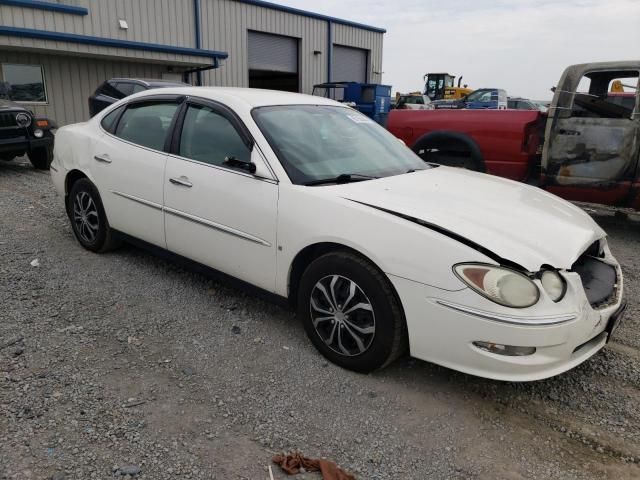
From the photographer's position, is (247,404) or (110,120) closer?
(247,404)

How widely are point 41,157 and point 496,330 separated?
9586 millimetres

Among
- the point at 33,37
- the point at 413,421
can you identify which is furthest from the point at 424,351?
the point at 33,37

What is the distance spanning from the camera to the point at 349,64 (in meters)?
26.2

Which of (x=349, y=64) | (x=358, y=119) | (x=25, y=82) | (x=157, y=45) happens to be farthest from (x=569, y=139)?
(x=349, y=64)

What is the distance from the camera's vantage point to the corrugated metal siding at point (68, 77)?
15070 millimetres

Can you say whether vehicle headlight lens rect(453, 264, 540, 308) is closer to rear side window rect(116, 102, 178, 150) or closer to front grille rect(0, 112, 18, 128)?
rear side window rect(116, 102, 178, 150)

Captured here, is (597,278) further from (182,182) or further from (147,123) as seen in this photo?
(147,123)

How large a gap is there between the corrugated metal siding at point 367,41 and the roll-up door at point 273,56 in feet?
8.83

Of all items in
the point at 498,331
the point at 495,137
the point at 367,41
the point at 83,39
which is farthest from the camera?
the point at 367,41

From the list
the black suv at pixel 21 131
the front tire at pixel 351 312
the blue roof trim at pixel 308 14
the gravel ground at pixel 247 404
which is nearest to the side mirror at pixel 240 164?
the front tire at pixel 351 312

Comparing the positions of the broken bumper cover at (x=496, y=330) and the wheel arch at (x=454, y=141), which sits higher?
the wheel arch at (x=454, y=141)

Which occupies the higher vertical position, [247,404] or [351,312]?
[351,312]

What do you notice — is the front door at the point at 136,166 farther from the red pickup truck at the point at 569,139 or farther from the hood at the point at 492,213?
the red pickup truck at the point at 569,139

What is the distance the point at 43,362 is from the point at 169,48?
14.8 m
